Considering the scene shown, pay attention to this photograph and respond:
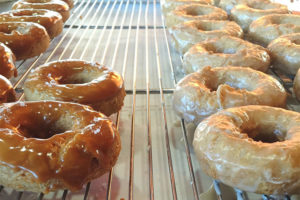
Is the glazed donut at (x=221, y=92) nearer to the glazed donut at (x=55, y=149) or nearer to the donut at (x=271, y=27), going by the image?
the glazed donut at (x=55, y=149)

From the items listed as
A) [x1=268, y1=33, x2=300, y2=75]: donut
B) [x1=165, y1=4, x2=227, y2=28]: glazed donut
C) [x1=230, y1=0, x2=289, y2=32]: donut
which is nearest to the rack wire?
[x1=268, y1=33, x2=300, y2=75]: donut

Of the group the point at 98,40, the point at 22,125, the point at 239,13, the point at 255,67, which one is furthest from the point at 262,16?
the point at 22,125

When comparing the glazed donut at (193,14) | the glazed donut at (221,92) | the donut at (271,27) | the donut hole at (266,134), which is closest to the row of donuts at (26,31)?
the glazed donut at (193,14)

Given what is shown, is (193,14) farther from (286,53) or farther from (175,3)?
(286,53)

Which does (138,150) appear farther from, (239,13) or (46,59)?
(239,13)

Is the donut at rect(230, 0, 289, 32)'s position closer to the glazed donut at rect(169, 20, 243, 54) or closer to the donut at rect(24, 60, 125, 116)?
the glazed donut at rect(169, 20, 243, 54)

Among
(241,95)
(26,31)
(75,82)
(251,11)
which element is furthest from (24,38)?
(251,11)
